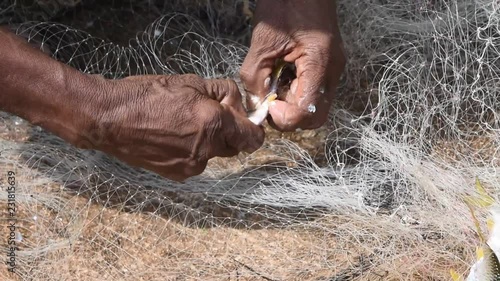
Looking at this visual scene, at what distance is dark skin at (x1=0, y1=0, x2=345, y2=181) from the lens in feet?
5.98

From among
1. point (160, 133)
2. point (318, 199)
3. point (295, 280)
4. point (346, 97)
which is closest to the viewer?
point (160, 133)

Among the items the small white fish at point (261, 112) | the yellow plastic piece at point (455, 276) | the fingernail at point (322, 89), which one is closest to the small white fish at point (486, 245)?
the yellow plastic piece at point (455, 276)

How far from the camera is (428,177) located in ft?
7.02

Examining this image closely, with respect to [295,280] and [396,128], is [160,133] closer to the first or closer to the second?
[295,280]

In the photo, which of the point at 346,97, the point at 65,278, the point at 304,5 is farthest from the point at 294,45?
the point at 65,278

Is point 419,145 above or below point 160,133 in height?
below

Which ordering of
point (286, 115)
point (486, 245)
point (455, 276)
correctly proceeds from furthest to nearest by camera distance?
point (286, 115)
point (455, 276)
point (486, 245)

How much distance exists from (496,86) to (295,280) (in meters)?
0.87

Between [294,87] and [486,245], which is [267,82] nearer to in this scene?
[294,87]

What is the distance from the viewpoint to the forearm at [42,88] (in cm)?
179

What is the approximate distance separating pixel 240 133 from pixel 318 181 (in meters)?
0.39

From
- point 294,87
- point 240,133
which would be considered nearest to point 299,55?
point 294,87

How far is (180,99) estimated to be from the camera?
189 centimetres

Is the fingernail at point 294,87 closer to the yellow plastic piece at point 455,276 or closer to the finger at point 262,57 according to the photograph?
the finger at point 262,57
